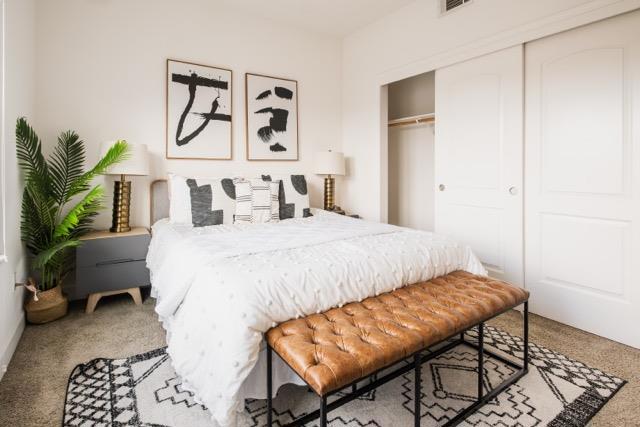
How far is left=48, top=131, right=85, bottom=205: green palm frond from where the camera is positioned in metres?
2.62

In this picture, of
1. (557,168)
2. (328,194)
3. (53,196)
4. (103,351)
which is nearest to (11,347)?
(103,351)

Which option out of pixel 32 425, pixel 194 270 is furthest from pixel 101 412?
pixel 194 270

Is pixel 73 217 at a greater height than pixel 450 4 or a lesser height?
lesser

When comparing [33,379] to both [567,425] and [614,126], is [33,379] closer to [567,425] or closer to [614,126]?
[567,425]

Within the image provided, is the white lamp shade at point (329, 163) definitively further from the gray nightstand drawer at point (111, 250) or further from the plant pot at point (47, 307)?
the plant pot at point (47, 307)

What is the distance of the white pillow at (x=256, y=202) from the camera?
296cm

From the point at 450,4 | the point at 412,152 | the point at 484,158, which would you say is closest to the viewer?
the point at 484,158

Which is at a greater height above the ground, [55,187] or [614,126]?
[614,126]

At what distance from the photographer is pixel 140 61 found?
315cm

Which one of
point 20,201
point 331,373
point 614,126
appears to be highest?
point 614,126

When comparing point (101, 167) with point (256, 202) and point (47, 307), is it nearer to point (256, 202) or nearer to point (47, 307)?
point (47, 307)

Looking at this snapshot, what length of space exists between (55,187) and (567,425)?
3386 millimetres

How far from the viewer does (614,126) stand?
221 centimetres

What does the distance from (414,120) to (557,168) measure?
5.58ft
